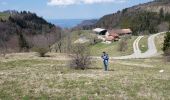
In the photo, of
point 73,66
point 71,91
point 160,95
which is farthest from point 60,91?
point 73,66

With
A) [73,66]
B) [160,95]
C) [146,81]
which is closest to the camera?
[160,95]

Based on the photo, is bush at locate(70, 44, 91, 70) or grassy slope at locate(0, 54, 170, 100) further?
bush at locate(70, 44, 91, 70)

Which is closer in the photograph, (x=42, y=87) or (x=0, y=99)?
(x=0, y=99)

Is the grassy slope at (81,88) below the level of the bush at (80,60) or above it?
below

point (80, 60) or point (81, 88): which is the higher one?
point (80, 60)

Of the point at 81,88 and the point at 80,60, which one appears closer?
the point at 81,88

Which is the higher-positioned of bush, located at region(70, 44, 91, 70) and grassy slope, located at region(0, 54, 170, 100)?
bush, located at region(70, 44, 91, 70)

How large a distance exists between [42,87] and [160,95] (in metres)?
6.22

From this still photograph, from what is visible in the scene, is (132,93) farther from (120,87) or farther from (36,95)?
(36,95)

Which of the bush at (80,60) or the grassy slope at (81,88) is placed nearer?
the grassy slope at (81,88)

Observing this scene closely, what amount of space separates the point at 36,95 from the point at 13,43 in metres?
119

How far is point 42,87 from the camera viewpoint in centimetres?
1977

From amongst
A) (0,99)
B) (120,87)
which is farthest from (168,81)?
(0,99)

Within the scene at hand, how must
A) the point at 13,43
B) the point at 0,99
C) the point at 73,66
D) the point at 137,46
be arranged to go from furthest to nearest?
the point at 13,43, the point at 137,46, the point at 73,66, the point at 0,99
